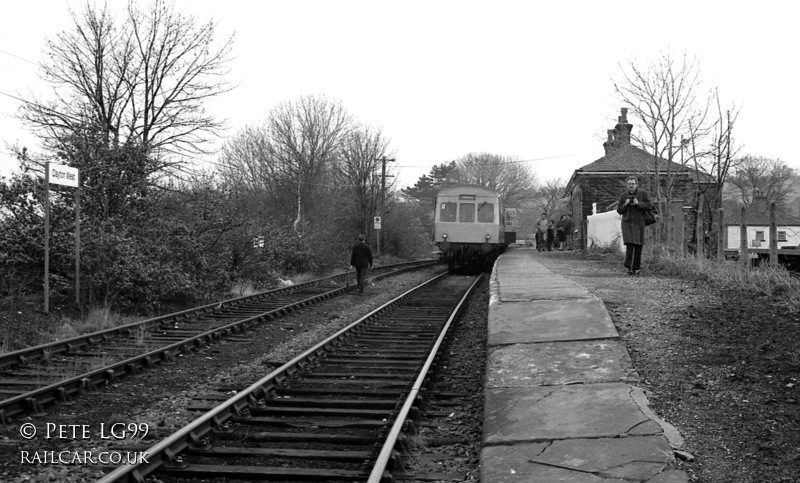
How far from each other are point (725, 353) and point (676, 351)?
465 mm

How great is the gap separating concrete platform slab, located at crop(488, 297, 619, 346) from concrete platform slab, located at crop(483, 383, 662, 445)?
6.00 ft

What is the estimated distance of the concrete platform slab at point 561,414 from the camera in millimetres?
4750

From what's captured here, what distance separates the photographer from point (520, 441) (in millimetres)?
4738

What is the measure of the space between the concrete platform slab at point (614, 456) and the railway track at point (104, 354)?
172 inches

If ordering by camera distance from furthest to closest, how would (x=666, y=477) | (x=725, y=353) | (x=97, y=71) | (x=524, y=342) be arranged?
(x=97, y=71) → (x=524, y=342) → (x=725, y=353) → (x=666, y=477)

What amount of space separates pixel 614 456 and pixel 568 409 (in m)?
1.03

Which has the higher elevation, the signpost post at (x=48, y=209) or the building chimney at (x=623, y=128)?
the building chimney at (x=623, y=128)

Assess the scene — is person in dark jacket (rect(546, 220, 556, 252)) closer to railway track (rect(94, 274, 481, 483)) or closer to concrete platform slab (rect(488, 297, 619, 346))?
concrete platform slab (rect(488, 297, 619, 346))

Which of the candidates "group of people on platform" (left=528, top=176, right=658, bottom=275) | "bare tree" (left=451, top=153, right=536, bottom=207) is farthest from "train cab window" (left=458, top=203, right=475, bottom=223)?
"bare tree" (left=451, top=153, right=536, bottom=207)

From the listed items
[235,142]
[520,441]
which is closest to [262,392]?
[520,441]

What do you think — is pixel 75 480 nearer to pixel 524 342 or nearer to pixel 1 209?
pixel 524 342

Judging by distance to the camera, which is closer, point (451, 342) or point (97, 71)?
point (451, 342)

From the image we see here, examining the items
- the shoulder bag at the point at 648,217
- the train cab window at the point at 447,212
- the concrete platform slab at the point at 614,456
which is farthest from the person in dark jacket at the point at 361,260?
the concrete platform slab at the point at 614,456

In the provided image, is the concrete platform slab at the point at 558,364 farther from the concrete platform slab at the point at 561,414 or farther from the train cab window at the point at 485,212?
the train cab window at the point at 485,212
